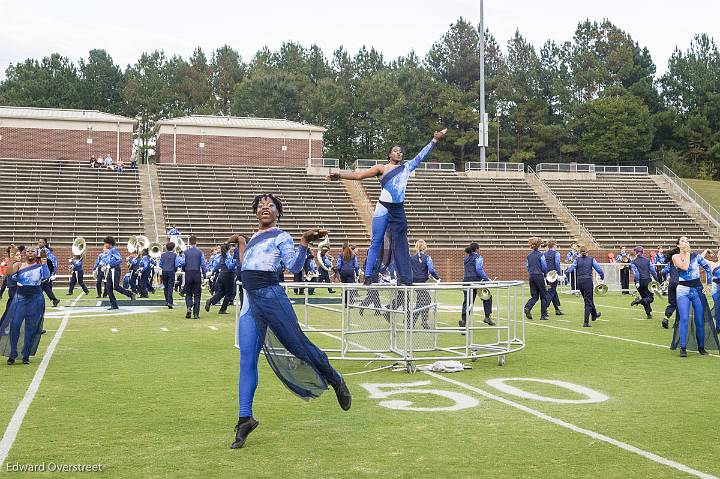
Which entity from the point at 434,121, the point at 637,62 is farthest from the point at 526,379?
the point at 637,62

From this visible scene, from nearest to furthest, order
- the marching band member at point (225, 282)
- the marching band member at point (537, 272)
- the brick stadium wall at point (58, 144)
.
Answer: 1. the marching band member at point (537, 272)
2. the marching band member at point (225, 282)
3. the brick stadium wall at point (58, 144)

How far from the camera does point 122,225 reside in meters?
36.7

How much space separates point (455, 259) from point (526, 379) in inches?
1093

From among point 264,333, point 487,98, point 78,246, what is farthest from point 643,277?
point 487,98

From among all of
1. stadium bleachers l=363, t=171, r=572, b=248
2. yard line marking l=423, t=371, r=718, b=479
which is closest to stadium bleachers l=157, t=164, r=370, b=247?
stadium bleachers l=363, t=171, r=572, b=248

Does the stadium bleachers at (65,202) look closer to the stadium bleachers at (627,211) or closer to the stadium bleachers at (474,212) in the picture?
the stadium bleachers at (474,212)

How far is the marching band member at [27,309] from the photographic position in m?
10.8

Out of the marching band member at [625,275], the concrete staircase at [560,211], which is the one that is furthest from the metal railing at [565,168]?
the marching band member at [625,275]

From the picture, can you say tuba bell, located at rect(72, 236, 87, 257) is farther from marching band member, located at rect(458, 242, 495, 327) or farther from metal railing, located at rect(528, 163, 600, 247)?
metal railing, located at rect(528, 163, 600, 247)

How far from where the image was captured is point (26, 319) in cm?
1091

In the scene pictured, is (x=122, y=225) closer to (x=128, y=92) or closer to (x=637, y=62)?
(x=128, y=92)

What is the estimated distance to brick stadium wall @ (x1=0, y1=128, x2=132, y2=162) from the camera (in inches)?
1871

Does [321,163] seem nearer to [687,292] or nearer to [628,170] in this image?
[628,170]

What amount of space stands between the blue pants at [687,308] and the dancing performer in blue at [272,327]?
663cm
